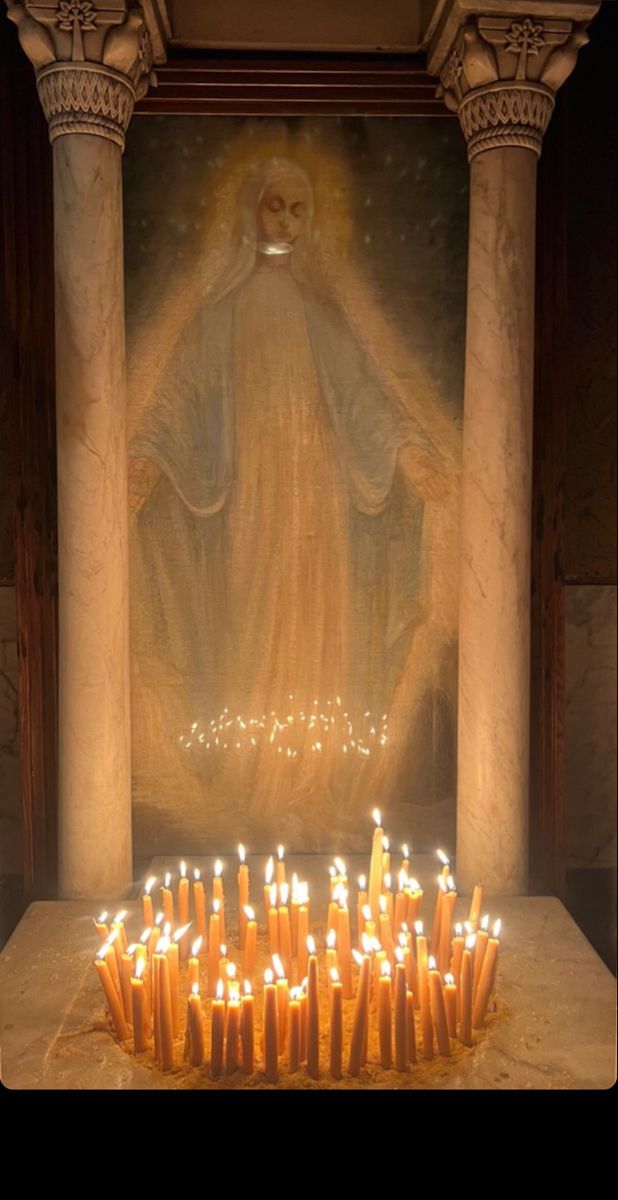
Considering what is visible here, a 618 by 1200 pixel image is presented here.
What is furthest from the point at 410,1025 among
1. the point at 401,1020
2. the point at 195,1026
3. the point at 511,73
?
the point at 511,73

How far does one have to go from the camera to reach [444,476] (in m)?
4.99

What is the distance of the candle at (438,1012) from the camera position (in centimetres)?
300

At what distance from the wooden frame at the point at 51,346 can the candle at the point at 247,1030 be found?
6.95 feet

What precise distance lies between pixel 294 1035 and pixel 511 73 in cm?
377

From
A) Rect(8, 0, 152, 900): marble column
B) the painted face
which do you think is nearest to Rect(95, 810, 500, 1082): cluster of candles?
Rect(8, 0, 152, 900): marble column

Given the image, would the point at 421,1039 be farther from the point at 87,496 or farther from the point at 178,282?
the point at 178,282

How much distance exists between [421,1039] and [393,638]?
2.23 meters

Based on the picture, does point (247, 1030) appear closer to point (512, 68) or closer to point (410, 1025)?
point (410, 1025)

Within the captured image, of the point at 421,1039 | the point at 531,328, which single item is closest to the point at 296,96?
the point at 531,328

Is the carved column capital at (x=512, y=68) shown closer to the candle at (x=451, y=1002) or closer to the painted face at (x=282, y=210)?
the painted face at (x=282, y=210)

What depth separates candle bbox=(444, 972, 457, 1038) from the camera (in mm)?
3084

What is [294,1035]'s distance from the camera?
290 cm

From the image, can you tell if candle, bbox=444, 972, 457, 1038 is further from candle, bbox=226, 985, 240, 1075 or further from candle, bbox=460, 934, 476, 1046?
candle, bbox=226, 985, 240, 1075

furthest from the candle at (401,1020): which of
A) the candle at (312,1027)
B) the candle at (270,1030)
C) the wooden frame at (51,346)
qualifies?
the wooden frame at (51,346)
